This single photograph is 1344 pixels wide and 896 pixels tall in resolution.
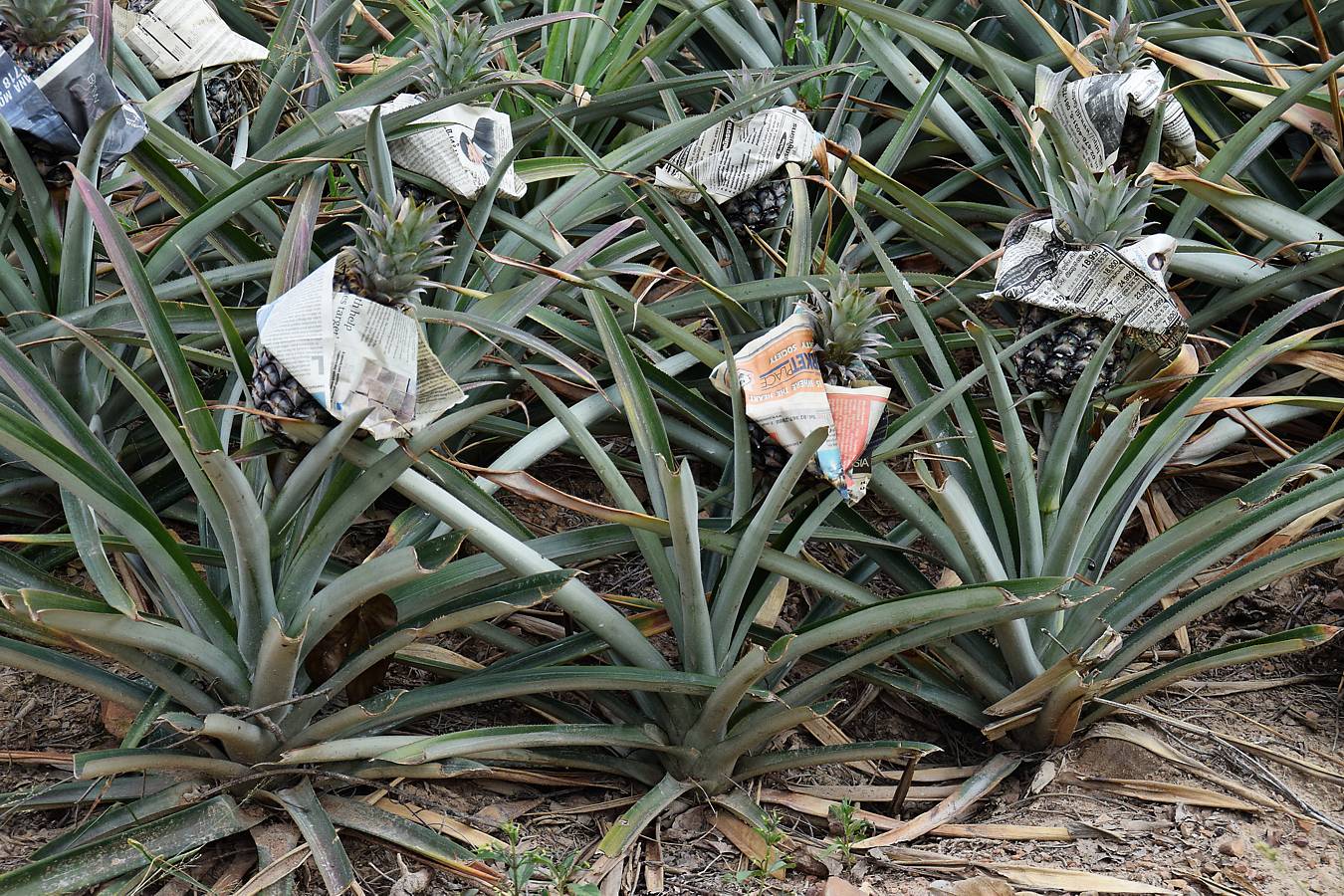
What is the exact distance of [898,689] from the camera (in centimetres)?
131

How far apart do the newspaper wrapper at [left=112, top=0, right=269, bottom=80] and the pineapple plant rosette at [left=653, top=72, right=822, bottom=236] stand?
630 millimetres

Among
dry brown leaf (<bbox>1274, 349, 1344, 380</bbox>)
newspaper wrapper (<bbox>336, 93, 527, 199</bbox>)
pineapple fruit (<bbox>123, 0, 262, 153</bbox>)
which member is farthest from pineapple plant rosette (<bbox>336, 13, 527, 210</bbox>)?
dry brown leaf (<bbox>1274, 349, 1344, 380</bbox>)

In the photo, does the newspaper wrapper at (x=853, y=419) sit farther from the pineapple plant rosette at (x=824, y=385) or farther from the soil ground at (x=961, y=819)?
the soil ground at (x=961, y=819)

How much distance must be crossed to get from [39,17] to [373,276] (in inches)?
24.8

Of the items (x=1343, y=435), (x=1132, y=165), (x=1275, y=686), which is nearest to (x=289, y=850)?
(x=1275, y=686)

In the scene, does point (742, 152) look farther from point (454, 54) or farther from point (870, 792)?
point (870, 792)

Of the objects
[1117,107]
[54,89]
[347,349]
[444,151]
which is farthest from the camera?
[1117,107]

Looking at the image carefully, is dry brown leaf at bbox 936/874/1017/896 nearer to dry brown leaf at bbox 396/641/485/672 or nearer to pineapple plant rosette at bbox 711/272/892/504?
pineapple plant rosette at bbox 711/272/892/504

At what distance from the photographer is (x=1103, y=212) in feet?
4.26

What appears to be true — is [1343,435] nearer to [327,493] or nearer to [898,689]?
[898,689]

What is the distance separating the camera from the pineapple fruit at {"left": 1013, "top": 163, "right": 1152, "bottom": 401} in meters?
1.30

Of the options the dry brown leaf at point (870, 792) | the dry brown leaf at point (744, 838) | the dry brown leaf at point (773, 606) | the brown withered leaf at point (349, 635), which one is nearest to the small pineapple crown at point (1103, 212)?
the dry brown leaf at point (773, 606)

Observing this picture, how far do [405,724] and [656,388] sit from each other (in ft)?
1.68

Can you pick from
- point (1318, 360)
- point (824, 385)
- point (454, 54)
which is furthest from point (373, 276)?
point (1318, 360)
